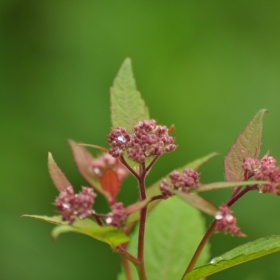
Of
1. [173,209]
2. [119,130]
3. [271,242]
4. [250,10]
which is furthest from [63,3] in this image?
[271,242]

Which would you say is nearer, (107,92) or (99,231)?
(99,231)

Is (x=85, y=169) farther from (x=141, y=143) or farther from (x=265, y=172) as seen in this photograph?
(x=265, y=172)

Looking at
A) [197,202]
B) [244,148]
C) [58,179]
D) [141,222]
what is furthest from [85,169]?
[197,202]

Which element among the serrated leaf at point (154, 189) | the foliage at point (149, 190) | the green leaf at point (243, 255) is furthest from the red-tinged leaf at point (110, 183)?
the green leaf at point (243, 255)

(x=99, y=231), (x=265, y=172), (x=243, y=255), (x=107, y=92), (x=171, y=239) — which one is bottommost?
(x=171, y=239)

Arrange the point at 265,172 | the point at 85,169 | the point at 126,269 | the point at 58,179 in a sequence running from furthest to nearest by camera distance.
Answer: the point at 85,169, the point at 126,269, the point at 58,179, the point at 265,172
